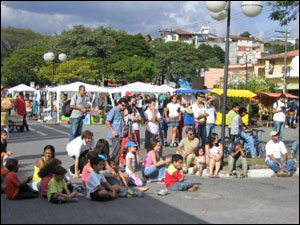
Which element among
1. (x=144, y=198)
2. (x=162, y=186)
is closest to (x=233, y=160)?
(x=162, y=186)

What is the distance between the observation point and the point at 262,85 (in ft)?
128

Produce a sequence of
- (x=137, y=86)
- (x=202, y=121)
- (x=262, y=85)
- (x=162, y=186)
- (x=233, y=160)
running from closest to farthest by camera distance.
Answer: (x=162, y=186) < (x=233, y=160) < (x=202, y=121) < (x=137, y=86) < (x=262, y=85)

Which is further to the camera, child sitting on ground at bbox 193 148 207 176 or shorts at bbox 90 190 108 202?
child sitting on ground at bbox 193 148 207 176

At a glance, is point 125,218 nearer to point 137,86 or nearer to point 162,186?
point 162,186

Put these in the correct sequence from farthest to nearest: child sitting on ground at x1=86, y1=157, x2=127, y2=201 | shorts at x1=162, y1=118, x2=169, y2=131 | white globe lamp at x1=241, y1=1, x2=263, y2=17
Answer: shorts at x1=162, y1=118, x2=169, y2=131, white globe lamp at x1=241, y1=1, x2=263, y2=17, child sitting on ground at x1=86, y1=157, x2=127, y2=201

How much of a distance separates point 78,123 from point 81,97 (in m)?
0.66

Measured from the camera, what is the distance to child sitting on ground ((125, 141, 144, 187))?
31.3ft

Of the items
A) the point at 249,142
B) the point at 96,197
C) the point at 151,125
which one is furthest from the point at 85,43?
the point at 96,197

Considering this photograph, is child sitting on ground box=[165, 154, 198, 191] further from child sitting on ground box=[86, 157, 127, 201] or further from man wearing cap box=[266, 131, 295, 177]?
man wearing cap box=[266, 131, 295, 177]

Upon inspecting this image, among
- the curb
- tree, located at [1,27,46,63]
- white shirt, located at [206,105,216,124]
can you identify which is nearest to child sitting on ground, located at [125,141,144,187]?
the curb

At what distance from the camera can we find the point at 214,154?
11.3 metres

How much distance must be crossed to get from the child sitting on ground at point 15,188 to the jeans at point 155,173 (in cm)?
265

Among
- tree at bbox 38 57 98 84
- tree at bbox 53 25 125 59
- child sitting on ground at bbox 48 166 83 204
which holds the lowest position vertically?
child sitting on ground at bbox 48 166 83 204

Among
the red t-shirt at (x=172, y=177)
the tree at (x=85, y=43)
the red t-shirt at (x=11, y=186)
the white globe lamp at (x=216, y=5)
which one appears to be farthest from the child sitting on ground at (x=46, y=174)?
the tree at (x=85, y=43)
